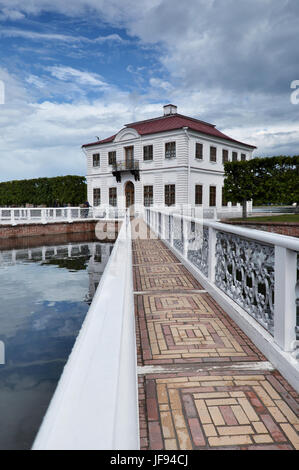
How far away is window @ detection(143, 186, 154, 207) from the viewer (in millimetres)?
29547

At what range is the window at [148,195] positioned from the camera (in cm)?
2955

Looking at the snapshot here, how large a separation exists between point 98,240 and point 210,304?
19.8m

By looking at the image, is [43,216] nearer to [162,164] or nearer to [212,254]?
[162,164]

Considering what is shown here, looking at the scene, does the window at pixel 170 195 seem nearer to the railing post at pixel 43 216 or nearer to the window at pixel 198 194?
the window at pixel 198 194

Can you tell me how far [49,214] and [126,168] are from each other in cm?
903

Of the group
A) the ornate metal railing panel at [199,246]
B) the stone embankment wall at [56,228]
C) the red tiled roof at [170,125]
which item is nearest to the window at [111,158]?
the red tiled roof at [170,125]

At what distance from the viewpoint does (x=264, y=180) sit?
79.6 feet

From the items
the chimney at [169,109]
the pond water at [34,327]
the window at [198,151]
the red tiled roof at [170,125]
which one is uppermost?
the chimney at [169,109]

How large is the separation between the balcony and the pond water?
15.7m

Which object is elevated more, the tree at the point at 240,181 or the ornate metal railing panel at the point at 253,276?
the tree at the point at 240,181

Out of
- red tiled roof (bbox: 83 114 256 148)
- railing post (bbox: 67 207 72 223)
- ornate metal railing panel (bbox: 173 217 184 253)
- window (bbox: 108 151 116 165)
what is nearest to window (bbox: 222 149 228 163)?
red tiled roof (bbox: 83 114 256 148)

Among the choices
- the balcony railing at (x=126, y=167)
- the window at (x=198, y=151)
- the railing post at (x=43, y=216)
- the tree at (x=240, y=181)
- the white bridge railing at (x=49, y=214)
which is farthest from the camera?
the balcony railing at (x=126, y=167)

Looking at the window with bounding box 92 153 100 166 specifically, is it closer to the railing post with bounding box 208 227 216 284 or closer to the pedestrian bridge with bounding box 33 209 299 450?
the railing post with bounding box 208 227 216 284
